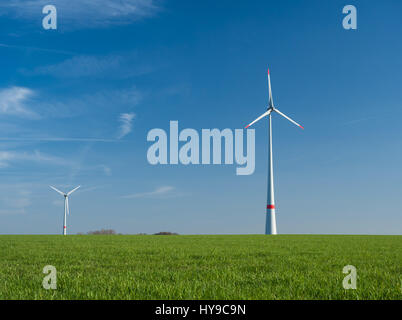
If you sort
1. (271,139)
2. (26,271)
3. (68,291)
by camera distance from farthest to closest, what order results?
(271,139) → (26,271) → (68,291)

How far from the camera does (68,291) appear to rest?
6824mm

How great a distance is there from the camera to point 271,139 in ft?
181

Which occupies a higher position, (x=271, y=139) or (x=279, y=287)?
(x=271, y=139)

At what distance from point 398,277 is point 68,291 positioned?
7.91 metres
